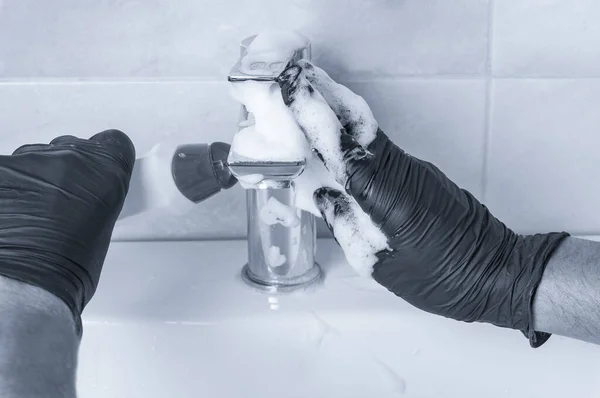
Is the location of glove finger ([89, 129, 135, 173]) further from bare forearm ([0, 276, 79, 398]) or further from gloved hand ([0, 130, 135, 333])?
bare forearm ([0, 276, 79, 398])

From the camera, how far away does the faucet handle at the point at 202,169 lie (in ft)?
1.97

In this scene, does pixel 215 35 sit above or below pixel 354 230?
above

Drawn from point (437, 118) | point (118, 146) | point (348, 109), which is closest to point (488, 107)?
point (437, 118)

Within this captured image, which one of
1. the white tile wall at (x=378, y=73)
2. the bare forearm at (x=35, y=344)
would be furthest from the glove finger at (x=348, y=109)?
the bare forearm at (x=35, y=344)

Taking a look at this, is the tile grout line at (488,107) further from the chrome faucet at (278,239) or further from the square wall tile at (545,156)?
the chrome faucet at (278,239)

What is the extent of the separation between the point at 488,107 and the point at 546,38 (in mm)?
79

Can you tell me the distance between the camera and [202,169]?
0.61 meters

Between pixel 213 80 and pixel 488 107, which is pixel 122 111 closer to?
pixel 213 80

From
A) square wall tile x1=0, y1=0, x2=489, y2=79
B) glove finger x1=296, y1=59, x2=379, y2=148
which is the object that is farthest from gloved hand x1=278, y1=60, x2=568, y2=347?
square wall tile x1=0, y1=0, x2=489, y2=79

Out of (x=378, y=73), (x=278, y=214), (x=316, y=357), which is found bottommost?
(x=316, y=357)

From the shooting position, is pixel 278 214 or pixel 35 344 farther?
pixel 278 214

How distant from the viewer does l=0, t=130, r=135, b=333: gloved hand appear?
0.51m

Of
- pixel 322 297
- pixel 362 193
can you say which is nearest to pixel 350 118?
pixel 362 193

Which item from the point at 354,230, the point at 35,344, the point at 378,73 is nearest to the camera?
the point at 35,344
